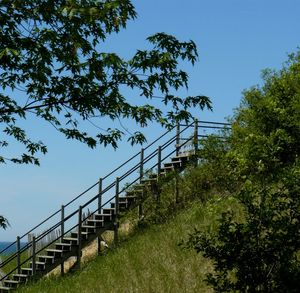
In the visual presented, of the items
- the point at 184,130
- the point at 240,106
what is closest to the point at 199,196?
the point at 184,130

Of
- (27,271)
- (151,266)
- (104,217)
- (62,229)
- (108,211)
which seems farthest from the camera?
(108,211)

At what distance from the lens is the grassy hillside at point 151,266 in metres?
14.5

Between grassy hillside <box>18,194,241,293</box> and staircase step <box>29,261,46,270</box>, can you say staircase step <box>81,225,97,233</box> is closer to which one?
grassy hillside <box>18,194,241,293</box>

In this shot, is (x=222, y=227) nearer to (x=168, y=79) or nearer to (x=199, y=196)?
(x=168, y=79)

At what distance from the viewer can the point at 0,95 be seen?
10.9 m

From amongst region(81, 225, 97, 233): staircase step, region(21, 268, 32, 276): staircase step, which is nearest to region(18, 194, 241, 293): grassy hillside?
region(21, 268, 32, 276): staircase step

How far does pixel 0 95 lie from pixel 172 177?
13523 mm

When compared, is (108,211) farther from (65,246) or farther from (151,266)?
(151,266)

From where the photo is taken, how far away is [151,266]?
52.5 ft

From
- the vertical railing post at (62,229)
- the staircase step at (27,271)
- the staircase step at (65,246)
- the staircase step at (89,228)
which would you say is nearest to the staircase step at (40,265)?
the staircase step at (27,271)

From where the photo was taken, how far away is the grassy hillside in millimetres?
14477

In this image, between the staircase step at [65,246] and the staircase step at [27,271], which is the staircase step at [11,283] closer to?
the staircase step at [27,271]

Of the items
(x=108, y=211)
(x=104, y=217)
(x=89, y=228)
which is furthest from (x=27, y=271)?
(x=108, y=211)

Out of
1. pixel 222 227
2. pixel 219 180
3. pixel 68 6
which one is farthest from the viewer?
pixel 219 180
